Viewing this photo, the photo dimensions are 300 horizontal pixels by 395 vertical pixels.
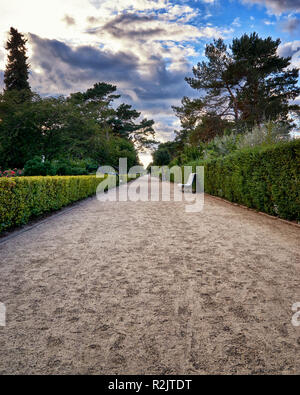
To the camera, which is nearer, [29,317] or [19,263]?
[29,317]

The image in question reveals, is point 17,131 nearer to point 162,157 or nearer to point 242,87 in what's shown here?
point 242,87

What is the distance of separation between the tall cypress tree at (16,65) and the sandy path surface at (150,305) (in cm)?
3425

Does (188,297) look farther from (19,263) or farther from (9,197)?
(9,197)

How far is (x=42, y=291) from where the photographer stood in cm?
255

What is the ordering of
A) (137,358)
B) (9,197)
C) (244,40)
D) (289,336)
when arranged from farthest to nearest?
1. (244,40)
2. (9,197)
3. (289,336)
4. (137,358)

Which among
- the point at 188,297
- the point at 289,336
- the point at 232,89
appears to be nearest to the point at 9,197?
the point at 188,297

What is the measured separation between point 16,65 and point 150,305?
3851 cm

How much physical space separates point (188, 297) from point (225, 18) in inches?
403
